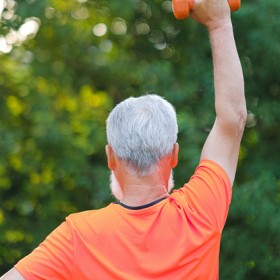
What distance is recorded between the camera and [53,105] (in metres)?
5.40

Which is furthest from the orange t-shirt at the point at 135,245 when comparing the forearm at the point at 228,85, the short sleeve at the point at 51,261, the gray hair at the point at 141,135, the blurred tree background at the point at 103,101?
the blurred tree background at the point at 103,101

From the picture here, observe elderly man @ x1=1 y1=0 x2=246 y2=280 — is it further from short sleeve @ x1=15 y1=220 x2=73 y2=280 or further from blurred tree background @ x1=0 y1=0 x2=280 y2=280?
blurred tree background @ x1=0 y1=0 x2=280 y2=280

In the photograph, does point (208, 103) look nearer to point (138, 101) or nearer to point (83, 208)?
point (83, 208)

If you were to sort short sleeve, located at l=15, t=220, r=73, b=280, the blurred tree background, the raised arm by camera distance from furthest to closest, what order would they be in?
the blurred tree background < the raised arm < short sleeve, located at l=15, t=220, r=73, b=280

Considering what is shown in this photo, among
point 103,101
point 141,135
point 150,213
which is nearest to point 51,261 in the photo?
point 150,213

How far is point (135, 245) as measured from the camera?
7.87ft

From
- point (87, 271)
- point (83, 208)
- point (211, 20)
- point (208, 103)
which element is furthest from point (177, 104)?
point (87, 271)

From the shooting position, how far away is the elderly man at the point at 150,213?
239 cm

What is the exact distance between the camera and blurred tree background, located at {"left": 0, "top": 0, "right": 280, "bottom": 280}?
497cm

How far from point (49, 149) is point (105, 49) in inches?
30.3

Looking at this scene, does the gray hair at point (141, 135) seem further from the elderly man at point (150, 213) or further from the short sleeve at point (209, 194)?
the short sleeve at point (209, 194)

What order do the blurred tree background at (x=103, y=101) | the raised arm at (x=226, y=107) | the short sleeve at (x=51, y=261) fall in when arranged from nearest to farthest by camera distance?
the short sleeve at (x=51, y=261) → the raised arm at (x=226, y=107) → the blurred tree background at (x=103, y=101)

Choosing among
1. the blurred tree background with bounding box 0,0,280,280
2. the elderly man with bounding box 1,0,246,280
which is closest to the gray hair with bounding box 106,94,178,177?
the elderly man with bounding box 1,0,246,280

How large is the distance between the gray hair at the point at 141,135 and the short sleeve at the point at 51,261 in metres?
0.29
